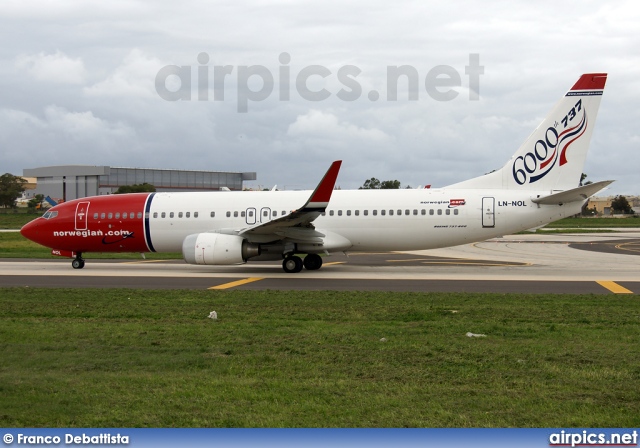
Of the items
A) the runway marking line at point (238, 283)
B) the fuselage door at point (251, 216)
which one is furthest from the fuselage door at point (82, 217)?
the runway marking line at point (238, 283)

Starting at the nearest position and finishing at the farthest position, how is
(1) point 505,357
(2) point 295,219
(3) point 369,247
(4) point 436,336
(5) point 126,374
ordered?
(5) point 126,374
(1) point 505,357
(4) point 436,336
(2) point 295,219
(3) point 369,247

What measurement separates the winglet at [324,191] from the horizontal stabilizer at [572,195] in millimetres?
7062

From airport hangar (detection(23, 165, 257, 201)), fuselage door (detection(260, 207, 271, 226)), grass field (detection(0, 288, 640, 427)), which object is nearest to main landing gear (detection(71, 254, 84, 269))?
fuselage door (detection(260, 207, 271, 226))

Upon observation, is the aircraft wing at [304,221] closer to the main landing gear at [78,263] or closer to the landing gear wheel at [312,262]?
the landing gear wheel at [312,262]

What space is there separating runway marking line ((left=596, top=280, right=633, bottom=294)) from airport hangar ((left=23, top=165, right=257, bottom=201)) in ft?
161

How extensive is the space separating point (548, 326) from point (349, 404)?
247 inches

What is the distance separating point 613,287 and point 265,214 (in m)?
12.2

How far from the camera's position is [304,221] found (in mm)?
23953

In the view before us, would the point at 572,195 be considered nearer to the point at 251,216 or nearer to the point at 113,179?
the point at 251,216

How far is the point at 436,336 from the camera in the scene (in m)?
11.2

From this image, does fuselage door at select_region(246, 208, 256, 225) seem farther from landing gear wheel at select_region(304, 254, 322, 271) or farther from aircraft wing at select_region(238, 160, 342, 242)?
landing gear wheel at select_region(304, 254, 322, 271)

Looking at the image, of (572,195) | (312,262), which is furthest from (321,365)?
(312,262)

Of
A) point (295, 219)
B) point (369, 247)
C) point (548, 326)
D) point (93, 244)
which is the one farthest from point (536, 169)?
point (93, 244)

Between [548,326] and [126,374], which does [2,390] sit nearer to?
[126,374]
